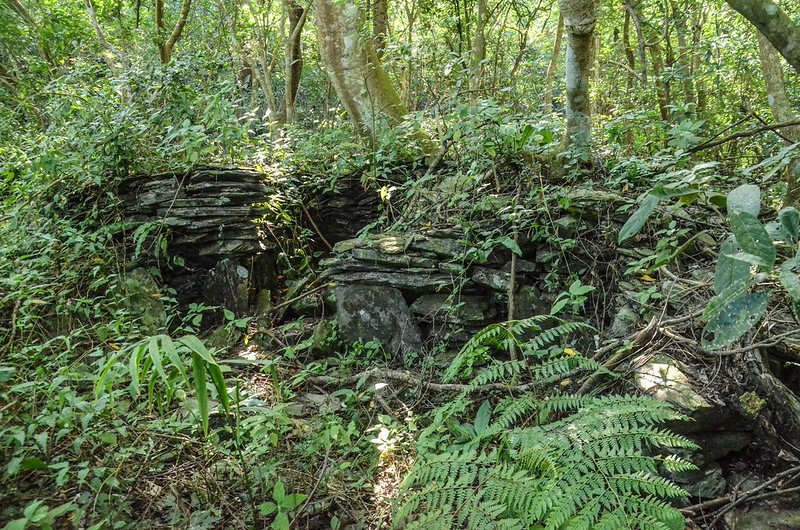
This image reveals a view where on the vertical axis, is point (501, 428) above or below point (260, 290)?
below

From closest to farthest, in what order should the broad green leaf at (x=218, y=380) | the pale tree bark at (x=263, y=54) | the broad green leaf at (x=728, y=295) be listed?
the broad green leaf at (x=728, y=295) < the broad green leaf at (x=218, y=380) < the pale tree bark at (x=263, y=54)

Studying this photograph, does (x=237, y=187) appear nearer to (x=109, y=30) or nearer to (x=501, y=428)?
(x=501, y=428)

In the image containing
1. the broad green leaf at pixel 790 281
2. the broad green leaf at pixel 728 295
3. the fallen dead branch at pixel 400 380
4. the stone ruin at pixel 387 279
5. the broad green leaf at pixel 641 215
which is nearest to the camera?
the broad green leaf at pixel 790 281

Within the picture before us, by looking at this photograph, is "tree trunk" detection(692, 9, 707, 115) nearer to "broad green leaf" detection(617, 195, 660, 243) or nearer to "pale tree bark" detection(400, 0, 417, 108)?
"pale tree bark" detection(400, 0, 417, 108)

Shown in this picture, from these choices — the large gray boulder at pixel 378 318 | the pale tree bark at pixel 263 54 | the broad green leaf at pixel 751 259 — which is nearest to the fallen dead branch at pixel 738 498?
the broad green leaf at pixel 751 259

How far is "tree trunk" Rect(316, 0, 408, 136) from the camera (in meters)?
5.93

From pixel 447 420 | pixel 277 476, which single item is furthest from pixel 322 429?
pixel 447 420

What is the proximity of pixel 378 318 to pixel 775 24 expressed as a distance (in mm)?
3153

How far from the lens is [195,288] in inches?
199

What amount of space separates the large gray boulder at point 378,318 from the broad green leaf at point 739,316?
255cm

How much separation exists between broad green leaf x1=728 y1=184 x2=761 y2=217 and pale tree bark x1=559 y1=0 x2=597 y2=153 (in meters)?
2.68

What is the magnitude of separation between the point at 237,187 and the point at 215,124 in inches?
28.0

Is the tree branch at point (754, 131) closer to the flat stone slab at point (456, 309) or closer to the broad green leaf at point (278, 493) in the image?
the flat stone slab at point (456, 309)

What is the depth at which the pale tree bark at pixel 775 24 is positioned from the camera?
8.09 feet
